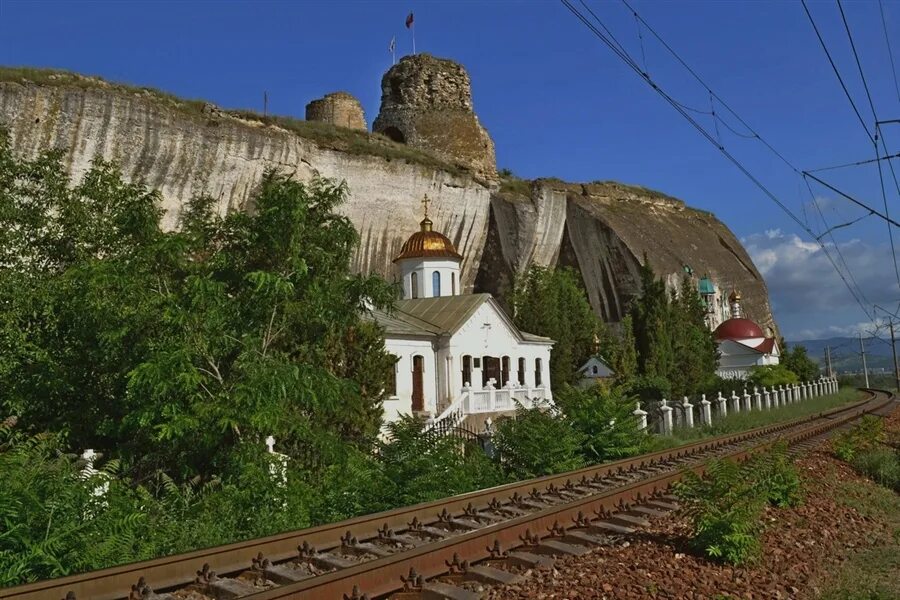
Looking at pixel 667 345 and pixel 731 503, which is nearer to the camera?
pixel 731 503

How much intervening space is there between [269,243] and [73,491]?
5.02 meters

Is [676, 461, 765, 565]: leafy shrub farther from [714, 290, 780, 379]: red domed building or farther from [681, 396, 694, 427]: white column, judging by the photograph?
[714, 290, 780, 379]: red domed building

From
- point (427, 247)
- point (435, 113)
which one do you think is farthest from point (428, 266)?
point (435, 113)

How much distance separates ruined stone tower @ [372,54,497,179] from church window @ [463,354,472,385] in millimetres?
26864

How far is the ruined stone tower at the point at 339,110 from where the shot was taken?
6178 centimetres

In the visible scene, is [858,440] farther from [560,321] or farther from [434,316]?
[560,321]

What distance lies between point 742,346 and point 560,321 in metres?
28.3

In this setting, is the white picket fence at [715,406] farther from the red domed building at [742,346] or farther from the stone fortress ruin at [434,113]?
the stone fortress ruin at [434,113]

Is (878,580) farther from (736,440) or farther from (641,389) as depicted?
(641,389)

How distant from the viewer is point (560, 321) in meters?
40.1

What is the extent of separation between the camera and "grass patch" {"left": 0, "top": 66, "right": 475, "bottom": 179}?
30469 mm

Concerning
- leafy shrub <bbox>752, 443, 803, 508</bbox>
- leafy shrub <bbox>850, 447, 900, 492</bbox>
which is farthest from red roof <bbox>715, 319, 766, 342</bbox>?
leafy shrub <bbox>752, 443, 803, 508</bbox>

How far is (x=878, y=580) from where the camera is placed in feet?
21.8

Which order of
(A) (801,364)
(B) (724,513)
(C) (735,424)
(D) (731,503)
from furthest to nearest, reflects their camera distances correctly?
(A) (801,364)
(C) (735,424)
(D) (731,503)
(B) (724,513)
